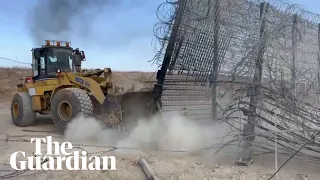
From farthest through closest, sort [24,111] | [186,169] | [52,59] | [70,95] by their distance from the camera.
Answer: [24,111]
[52,59]
[70,95]
[186,169]

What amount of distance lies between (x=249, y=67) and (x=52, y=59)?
277 inches

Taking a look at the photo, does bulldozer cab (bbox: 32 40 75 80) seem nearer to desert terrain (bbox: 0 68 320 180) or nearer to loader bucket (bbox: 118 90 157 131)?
desert terrain (bbox: 0 68 320 180)

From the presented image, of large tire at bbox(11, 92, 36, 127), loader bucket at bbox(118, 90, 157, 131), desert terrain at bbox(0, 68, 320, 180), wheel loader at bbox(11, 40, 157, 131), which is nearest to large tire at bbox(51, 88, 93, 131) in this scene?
wheel loader at bbox(11, 40, 157, 131)

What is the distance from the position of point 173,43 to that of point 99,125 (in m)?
3.08

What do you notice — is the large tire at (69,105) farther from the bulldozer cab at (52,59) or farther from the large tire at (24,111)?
the large tire at (24,111)

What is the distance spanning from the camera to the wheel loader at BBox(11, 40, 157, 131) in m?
9.80

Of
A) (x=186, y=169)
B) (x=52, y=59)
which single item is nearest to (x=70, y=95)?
(x=52, y=59)

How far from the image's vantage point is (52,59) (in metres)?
12.2

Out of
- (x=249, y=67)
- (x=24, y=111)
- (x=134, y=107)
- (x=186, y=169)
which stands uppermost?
(x=249, y=67)

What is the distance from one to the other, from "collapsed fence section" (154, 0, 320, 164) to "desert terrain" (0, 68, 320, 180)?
34 centimetres

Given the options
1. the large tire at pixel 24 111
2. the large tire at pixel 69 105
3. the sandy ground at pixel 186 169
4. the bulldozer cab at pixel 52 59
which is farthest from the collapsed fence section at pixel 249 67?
the large tire at pixel 24 111

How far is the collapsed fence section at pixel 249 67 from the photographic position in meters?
7.38

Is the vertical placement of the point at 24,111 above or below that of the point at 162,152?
above

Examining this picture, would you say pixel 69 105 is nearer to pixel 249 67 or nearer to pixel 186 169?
pixel 186 169
